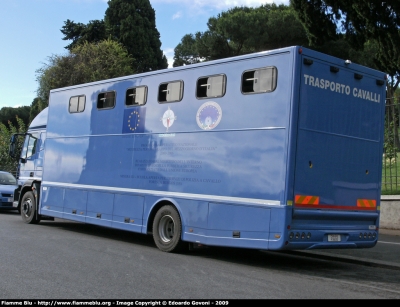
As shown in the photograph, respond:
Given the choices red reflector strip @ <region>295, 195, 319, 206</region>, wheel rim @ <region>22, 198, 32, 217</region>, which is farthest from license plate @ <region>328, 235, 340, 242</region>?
wheel rim @ <region>22, 198, 32, 217</region>

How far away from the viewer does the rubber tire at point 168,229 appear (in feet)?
34.4

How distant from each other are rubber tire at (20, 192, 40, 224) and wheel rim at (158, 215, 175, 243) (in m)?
5.62

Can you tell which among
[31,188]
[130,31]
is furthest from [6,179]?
[130,31]

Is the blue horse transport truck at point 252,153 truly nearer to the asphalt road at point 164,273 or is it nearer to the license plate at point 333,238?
the license plate at point 333,238

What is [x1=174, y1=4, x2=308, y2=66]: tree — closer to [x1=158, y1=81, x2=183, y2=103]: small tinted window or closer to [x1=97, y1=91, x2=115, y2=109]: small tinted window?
[x1=97, y1=91, x2=115, y2=109]: small tinted window

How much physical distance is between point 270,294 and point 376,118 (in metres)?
4.60

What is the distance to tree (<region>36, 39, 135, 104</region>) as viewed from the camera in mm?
35812

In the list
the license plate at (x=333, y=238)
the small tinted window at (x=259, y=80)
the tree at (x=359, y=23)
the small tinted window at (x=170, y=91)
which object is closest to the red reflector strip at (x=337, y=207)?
the license plate at (x=333, y=238)

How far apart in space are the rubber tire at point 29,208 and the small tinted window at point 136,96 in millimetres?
4964

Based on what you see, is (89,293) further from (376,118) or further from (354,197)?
(376,118)

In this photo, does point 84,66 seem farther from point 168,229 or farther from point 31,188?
point 168,229

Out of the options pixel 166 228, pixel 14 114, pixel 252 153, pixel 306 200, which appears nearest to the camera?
pixel 306 200

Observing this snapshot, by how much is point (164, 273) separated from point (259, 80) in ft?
11.6

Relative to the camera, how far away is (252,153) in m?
9.24
